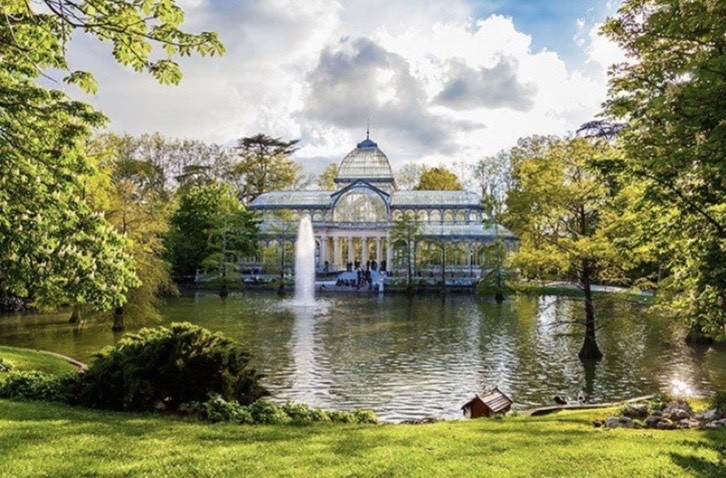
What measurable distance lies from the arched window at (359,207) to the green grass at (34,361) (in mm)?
40097

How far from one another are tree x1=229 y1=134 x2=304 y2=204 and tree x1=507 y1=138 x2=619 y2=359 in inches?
1904

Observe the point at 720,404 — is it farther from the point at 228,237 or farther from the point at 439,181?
the point at 439,181

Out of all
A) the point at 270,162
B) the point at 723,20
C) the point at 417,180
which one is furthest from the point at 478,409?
the point at 417,180

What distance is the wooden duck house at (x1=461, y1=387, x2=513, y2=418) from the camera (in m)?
9.23

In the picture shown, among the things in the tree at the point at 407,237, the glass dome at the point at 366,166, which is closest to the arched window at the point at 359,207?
the glass dome at the point at 366,166

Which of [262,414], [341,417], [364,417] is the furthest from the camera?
[364,417]

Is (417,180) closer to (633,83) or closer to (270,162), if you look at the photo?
(270,162)

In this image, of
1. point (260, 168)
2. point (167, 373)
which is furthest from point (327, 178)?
point (167, 373)

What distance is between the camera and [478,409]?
9273mm

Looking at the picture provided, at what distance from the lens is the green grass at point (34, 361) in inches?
453

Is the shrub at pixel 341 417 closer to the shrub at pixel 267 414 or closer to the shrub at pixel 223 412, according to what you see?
the shrub at pixel 267 414

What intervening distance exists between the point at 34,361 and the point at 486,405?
31.4 feet

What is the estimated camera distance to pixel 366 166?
188 ft

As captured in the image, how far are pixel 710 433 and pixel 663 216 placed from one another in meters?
3.45
